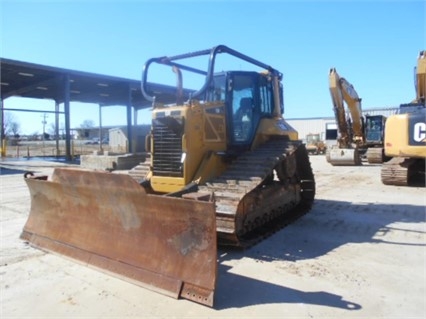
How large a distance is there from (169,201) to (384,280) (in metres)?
2.34

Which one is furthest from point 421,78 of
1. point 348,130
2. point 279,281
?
point 279,281

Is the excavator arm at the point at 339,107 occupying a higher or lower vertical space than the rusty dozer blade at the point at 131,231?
higher

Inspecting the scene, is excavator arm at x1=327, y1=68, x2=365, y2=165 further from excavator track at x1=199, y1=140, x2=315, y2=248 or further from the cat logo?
excavator track at x1=199, y1=140, x2=315, y2=248

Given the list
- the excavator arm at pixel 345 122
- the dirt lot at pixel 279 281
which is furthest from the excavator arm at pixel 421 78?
the dirt lot at pixel 279 281

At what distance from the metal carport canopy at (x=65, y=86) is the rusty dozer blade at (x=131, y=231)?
14.9 m

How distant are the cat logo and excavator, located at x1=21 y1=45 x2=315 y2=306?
7.69ft

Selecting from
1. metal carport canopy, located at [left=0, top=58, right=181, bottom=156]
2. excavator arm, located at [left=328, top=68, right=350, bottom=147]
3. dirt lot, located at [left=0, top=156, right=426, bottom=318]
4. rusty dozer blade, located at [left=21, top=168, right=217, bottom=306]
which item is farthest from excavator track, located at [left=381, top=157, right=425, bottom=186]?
metal carport canopy, located at [left=0, top=58, right=181, bottom=156]

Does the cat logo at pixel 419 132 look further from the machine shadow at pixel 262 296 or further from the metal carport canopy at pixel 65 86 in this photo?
the metal carport canopy at pixel 65 86

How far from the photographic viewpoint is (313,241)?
5344 mm

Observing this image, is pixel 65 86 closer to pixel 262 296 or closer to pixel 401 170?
pixel 401 170

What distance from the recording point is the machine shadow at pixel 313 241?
11.6 feet

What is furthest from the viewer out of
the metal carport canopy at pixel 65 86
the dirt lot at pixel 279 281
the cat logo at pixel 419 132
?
the metal carport canopy at pixel 65 86

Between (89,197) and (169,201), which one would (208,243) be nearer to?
(169,201)

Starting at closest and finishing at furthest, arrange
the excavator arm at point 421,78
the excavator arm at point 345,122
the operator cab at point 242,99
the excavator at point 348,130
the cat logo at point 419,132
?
the operator cab at point 242,99 < the cat logo at point 419,132 < the excavator arm at point 421,78 < the excavator arm at point 345,122 < the excavator at point 348,130
